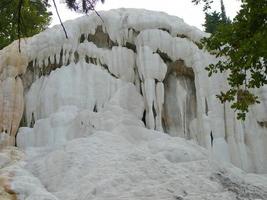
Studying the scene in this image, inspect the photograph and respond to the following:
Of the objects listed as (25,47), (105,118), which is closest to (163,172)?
(105,118)

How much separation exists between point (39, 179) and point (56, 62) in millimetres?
6891

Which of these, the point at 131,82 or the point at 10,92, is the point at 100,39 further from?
the point at 10,92

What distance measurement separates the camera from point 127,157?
1391 centimetres

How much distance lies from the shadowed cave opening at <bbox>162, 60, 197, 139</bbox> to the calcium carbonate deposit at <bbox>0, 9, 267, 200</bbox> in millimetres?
37

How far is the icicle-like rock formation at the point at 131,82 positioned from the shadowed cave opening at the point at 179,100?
35 mm

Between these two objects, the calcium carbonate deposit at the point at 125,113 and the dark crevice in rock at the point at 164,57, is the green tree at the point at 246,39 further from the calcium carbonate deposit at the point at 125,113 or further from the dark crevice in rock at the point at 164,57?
the dark crevice in rock at the point at 164,57

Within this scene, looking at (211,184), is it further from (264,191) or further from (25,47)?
(25,47)

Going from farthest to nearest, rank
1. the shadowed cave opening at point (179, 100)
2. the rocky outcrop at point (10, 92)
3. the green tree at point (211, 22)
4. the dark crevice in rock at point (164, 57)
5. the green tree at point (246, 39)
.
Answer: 1. the green tree at point (211, 22)
2. the dark crevice in rock at point (164, 57)
3. the shadowed cave opening at point (179, 100)
4. the rocky outcrop at point (10, 92)
5. the green tree at point (246, 39)

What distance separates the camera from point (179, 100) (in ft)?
60.6

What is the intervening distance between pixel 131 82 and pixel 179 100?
1825mm

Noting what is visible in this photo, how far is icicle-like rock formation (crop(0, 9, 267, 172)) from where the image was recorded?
56.4 feet

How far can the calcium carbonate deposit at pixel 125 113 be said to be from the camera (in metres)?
13.3

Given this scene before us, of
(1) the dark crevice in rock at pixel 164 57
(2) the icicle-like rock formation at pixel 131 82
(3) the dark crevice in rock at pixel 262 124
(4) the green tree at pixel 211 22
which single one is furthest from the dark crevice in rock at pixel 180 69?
(4) the green tree at pixel 211 22

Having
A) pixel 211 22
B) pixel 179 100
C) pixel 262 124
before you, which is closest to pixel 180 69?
pixel 179 100
